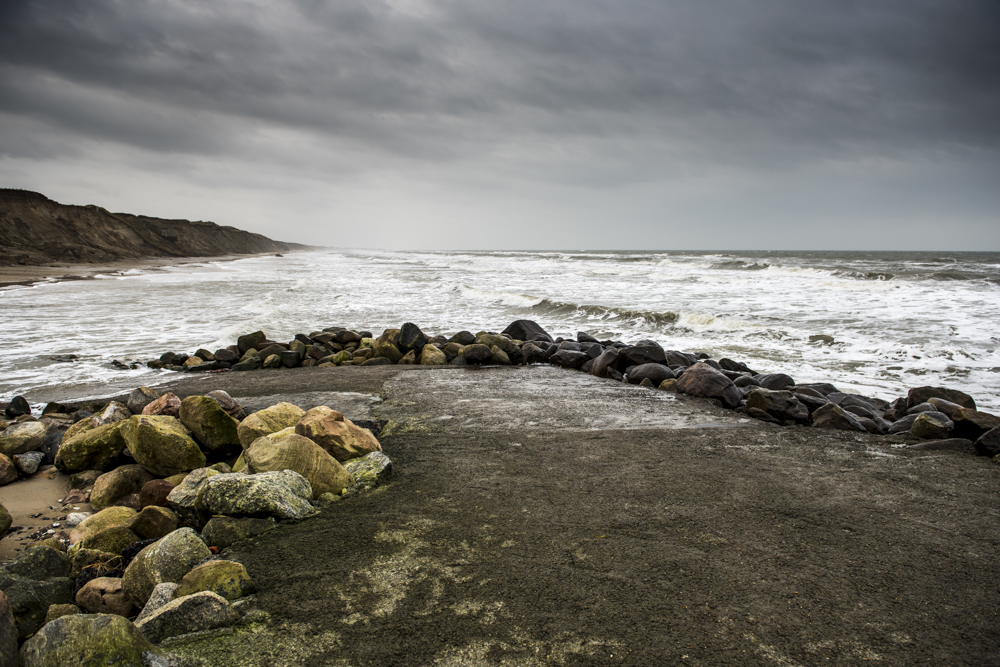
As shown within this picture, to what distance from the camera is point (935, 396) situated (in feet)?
20.1

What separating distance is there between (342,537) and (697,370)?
15.6 feet

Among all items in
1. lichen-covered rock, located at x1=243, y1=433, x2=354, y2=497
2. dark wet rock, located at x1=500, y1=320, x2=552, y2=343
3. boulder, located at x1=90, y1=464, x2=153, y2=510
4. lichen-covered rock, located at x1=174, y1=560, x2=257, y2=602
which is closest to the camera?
Answer: lichen-covered rock, located at x1=174, y1=560, x2=257, y2=602

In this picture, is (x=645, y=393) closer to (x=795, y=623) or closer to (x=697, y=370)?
(x=697, y=370)

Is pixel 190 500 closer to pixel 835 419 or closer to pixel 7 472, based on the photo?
pixel 7 472

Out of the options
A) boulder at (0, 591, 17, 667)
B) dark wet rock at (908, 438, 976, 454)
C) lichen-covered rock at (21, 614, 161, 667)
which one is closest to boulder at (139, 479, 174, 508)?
boulder at (0, 591, 17, 667)

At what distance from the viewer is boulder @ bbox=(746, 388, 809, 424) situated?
5.30 m

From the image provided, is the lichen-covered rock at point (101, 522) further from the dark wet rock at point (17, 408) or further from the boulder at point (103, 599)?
the dark wet rock at point (17, 408)

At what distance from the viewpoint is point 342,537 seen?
293 cm

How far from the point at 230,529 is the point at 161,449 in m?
1.36

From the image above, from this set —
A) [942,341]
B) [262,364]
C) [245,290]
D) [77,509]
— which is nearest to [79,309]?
[245,290]

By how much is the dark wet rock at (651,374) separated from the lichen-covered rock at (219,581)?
548cm

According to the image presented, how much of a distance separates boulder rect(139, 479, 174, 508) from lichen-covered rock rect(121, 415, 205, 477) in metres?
0.43

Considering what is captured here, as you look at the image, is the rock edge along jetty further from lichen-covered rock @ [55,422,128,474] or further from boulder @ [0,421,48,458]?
lichen-covered rock @ [55,422,128,474]

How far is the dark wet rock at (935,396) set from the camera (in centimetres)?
609
